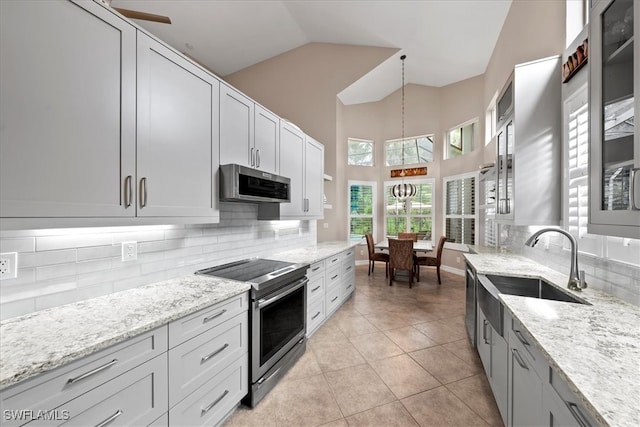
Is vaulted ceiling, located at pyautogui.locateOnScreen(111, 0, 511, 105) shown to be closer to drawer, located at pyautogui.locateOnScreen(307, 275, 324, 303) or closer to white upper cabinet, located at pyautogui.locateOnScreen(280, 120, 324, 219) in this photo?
white upper cabinet, located at pyautogui.locateOnScreen(280, 120, 324, 219)

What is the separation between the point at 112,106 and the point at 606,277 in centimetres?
301

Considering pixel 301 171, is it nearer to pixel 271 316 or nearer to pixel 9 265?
pixel 271 316

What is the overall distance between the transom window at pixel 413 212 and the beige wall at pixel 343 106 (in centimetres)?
22

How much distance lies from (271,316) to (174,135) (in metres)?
1.49

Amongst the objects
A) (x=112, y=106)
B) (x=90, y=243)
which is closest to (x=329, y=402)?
(x=90, y=243)

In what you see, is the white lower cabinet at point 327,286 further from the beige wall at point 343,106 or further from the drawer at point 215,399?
the beige wall at point 343,106

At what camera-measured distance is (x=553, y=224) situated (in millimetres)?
2268

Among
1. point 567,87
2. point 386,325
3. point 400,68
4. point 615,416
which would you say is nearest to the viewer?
point 615,416

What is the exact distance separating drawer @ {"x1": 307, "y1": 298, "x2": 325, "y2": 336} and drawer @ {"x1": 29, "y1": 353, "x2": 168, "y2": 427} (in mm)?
1690

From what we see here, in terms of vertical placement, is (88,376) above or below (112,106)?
below

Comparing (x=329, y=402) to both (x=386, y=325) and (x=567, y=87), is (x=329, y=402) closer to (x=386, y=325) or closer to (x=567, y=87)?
(x=386, y=325)

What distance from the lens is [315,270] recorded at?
2.96m

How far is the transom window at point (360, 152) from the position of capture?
6.95 metres

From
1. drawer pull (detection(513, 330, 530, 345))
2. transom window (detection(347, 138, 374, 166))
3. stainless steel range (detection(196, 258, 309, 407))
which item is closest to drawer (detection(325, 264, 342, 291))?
stainless steel range (detection(196, 258, 309, 407))
